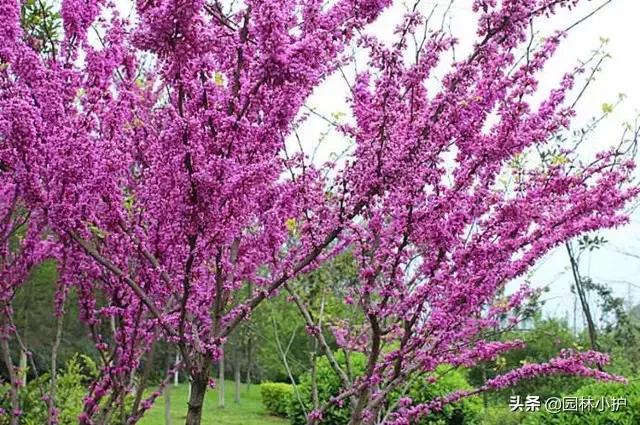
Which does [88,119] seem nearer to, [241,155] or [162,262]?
[162,262]

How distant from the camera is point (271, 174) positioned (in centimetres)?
246

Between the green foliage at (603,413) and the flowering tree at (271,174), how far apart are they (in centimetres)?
290

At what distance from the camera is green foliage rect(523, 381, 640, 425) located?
5.83m

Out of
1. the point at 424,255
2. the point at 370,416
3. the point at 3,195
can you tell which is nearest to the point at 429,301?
the point at 424,255

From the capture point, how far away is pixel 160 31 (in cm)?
227

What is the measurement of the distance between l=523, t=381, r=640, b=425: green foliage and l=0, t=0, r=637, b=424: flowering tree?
114 inches

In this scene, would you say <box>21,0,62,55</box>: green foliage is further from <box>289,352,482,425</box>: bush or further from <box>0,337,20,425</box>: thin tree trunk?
<box>289,352,482,425</box>: bush

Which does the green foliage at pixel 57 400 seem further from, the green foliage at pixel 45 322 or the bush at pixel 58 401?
the green foliage at pixel 45 322

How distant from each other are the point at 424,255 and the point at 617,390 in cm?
405

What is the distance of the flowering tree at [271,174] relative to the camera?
8.04ft

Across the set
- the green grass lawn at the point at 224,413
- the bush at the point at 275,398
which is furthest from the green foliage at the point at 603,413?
the bush at the point at 275,398

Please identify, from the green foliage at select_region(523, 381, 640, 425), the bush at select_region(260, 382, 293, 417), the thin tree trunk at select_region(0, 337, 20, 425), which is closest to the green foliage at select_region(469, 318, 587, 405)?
the bush at select_region(260, 382, 293, 417)

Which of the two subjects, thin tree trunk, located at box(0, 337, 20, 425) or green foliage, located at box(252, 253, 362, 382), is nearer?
A: thin tree trunk, located at box(0, 337, 20, 425)

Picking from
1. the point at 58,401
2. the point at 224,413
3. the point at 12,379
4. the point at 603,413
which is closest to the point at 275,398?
the point at 224,413
